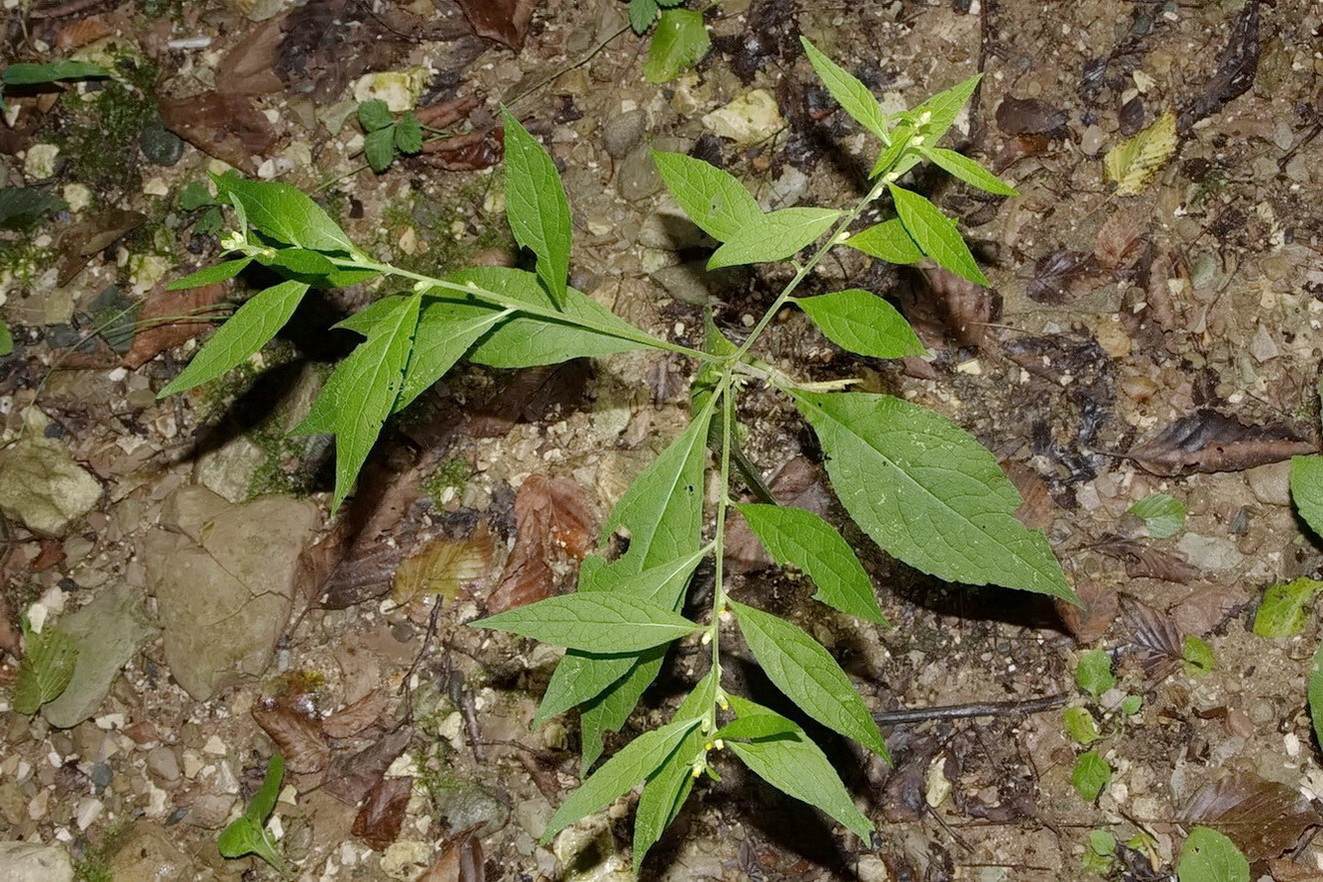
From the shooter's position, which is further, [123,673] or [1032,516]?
[123,673]

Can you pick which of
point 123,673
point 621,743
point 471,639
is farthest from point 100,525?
point 621,743

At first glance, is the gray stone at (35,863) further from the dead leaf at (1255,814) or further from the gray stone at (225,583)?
the dead leaf at (1255,814)

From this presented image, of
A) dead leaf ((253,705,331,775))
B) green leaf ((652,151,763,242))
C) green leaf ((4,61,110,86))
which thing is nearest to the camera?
green leaf ((652,151,763,242))

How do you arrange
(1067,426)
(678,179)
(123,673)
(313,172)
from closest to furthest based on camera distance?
(678,179), (1067,426), (123,673), (313,172)

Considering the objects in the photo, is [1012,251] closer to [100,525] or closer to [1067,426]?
[1067,426]

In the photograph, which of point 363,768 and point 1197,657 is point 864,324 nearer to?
point 1197,657

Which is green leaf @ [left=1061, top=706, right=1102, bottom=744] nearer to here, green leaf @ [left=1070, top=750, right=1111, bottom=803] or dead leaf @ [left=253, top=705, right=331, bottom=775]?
green leaf @ [left=1070, top=750, right=1111, bottom=803]

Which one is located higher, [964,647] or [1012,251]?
[1012,251]

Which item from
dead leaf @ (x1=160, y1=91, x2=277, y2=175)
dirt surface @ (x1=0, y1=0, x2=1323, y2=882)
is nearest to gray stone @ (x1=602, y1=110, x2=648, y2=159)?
dirt surface @ (x1=0, y1=0, x2=1323, y2=882)
